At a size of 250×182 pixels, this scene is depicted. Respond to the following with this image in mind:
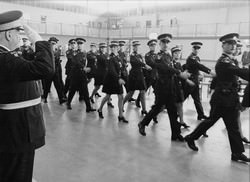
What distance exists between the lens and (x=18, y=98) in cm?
193

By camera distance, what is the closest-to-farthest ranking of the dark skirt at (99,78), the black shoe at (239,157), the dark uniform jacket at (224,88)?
the dark uniform jacket at (224,88) → the black shoe at (239,157) → the dark skirt at (99,78)

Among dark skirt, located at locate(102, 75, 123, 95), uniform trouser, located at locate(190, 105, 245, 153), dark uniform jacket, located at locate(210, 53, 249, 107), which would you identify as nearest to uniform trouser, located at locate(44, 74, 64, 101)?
Answer: dark skirt, located at locate(102, 75, 123, 95)

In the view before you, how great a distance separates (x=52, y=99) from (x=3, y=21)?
613 centimetres

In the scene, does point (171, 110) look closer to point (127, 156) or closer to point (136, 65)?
point (127, 156)

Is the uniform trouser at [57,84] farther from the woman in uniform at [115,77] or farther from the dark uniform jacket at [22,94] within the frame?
the dark uniform jacket at [22,94]

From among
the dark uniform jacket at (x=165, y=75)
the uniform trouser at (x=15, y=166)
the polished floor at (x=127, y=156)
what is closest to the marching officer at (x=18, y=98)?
the uniform trouser at (x=15, y=166)

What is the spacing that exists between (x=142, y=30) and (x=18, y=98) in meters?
19.1

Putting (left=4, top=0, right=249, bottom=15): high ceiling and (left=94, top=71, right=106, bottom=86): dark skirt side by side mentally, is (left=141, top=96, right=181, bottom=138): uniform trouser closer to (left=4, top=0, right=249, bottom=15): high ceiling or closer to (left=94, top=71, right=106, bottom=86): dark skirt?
(left=94, top=71, right=106, bottom=86): dark skirt

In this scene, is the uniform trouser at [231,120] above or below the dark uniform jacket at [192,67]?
below

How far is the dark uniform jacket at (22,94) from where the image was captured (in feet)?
5.73

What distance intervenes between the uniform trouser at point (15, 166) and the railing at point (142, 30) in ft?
51.8

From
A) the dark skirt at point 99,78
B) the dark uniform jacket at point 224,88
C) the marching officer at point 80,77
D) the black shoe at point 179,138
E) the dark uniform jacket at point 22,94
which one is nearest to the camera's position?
the dark uniform jacket at point 22,94

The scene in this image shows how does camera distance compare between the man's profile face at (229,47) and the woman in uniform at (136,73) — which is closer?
the man's profile face at (229,47)

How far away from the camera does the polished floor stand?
3.05m
